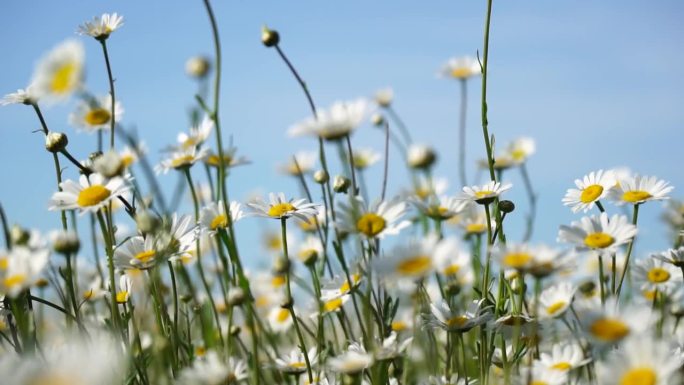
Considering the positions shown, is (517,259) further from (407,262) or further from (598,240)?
(598,240)

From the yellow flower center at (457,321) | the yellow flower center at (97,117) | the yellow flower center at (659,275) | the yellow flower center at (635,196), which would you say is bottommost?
the yellow flower center at (659,275)

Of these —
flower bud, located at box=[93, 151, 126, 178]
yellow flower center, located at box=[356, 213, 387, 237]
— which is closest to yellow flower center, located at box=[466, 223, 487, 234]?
yellow flower center, located at box=[356, 213, 387, 237]

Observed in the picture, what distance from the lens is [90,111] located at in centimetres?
258

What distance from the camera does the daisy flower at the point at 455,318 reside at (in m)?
1.93

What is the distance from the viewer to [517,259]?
4.99 feet

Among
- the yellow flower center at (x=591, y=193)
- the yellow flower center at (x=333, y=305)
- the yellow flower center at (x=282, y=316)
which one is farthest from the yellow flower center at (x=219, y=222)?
the yellow flower center at (x=282, y=316)

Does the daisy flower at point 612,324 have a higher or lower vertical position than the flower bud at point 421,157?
lower

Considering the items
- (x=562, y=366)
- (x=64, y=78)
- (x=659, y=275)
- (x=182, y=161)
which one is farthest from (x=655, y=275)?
(x=64, y=78)

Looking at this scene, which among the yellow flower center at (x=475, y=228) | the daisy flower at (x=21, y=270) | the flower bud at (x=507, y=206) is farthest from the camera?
the yellow flower center at (x=475, y=228)

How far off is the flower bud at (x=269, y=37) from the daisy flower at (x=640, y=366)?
1.30 m

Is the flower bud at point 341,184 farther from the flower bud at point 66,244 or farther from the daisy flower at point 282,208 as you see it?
the flower bud at point 66,244

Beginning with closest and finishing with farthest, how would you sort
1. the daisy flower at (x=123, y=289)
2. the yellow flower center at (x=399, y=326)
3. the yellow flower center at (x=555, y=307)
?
the yellow flower center at (x=555, y=307) → the daisy flower at (x=123, y=289) → the yellow flower center at (x=399, y=326)

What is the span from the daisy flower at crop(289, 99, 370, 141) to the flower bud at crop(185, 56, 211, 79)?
545mm

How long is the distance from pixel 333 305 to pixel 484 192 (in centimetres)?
56
